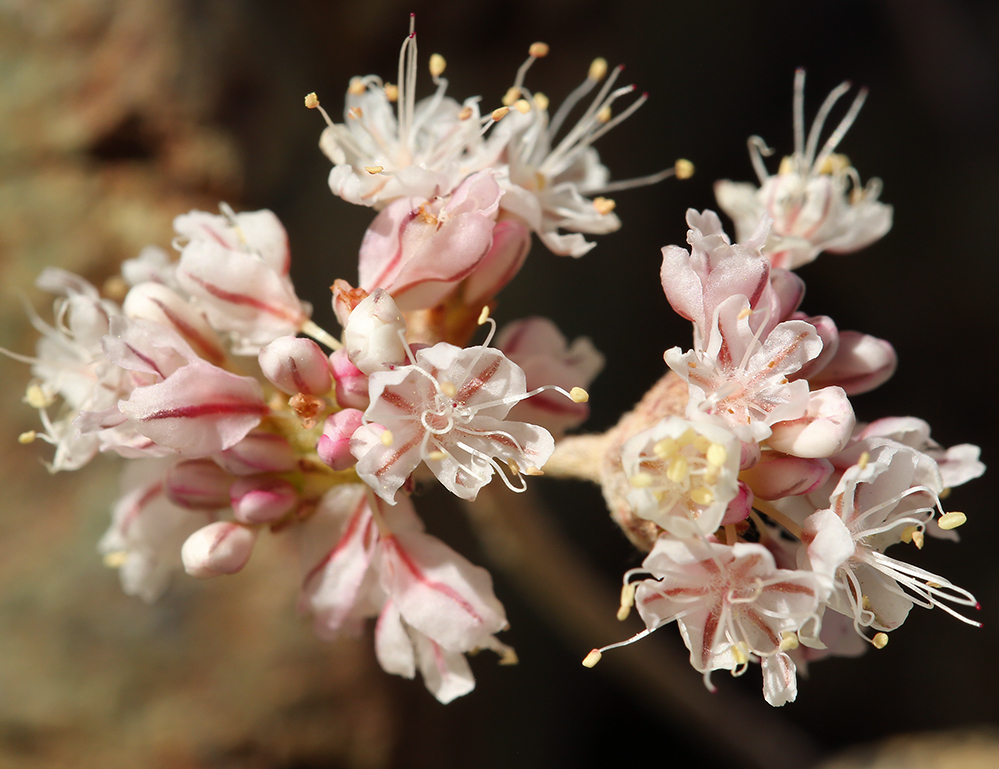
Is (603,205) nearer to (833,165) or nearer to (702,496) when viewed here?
(833,165)

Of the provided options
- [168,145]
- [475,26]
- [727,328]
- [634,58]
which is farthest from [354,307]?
[634,58]

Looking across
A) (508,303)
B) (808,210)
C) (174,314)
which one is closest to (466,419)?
(174,314)

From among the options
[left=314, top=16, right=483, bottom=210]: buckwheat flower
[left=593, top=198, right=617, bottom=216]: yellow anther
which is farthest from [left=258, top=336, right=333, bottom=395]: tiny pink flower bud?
[left=593, top=198, right=617, bottom=216]: yellow anther

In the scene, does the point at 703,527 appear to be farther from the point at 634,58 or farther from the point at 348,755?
the point at 634,58

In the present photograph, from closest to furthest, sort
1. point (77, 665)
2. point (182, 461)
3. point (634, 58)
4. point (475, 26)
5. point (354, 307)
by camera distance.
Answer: point (354, 307) < point (182, 461) < point (77, 665) < point (475, 26) < point (634, 58)

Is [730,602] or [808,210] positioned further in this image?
[808,210]

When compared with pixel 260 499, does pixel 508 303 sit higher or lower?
lower
